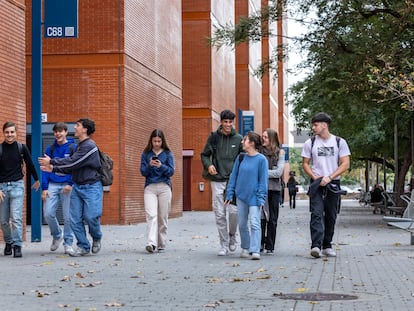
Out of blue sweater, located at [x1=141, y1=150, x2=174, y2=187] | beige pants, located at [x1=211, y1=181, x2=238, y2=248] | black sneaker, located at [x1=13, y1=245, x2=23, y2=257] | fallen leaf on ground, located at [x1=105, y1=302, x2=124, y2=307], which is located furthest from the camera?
blue sweater, located at [x1=141, y1=150, x2=174, y2=187]

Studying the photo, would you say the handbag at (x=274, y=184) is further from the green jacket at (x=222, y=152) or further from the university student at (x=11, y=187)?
the university student at (x=11, y=187)

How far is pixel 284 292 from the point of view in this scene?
9.48m

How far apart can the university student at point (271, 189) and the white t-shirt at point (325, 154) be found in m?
0.51

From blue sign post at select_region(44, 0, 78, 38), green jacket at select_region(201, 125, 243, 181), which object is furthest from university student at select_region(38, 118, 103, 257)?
blue sign post at select_region(44, 0, 78, 38)

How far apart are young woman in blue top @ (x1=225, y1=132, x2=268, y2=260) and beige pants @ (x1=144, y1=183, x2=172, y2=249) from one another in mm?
1435

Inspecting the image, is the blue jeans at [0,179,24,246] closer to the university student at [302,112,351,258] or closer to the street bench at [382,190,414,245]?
the university student at [302,112,351,258]

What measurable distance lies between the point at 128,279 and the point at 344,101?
17506mm

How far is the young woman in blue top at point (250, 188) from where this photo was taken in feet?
44.5

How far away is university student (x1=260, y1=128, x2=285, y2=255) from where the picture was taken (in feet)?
47.1

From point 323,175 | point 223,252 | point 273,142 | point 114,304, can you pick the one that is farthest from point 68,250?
point 114,304

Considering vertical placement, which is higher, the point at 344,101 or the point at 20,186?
the point at 344,101

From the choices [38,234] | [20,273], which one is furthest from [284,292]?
[38,234]

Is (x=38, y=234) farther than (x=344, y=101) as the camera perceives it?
No

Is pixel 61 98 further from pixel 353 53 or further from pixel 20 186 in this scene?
pixel 20 186
